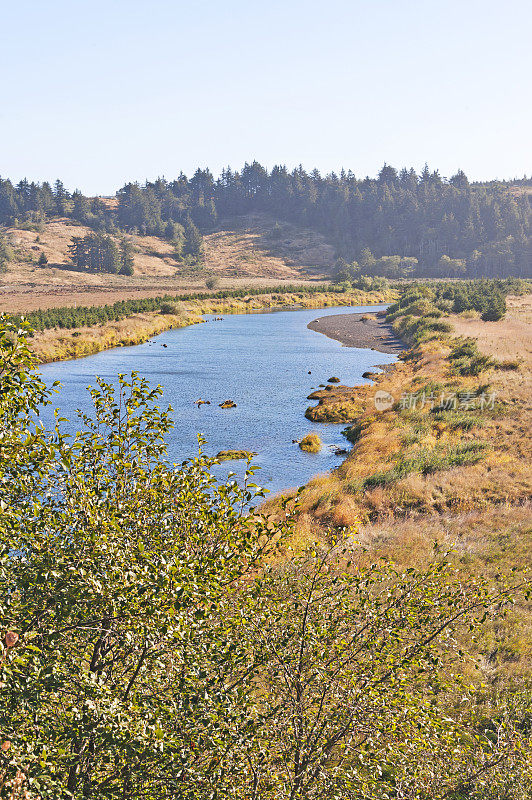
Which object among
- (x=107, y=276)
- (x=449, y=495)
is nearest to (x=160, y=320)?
(x=107, y=276)

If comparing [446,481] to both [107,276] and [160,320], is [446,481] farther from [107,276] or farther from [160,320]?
[107,276]

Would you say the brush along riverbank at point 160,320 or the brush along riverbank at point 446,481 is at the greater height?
the brush along riverbank at point 160,320

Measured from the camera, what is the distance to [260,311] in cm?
11381

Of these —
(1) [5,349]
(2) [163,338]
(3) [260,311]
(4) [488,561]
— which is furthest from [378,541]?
(3) [260,311]

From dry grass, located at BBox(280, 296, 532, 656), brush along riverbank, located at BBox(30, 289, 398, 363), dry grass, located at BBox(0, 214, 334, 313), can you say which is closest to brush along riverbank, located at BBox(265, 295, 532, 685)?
dry grass, located at BBox(280, 296, 532, 656)

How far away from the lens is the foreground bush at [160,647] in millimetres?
5109

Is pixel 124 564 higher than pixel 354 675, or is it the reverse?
pixel 124 564

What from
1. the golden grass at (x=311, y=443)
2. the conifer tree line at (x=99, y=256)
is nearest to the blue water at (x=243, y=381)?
the golden grass at (x=311, y=443)

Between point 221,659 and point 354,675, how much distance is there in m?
1.74

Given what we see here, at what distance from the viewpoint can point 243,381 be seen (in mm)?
50000

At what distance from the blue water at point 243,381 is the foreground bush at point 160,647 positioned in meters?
10.3

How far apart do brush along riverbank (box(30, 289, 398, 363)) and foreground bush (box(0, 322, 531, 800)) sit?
1277cm

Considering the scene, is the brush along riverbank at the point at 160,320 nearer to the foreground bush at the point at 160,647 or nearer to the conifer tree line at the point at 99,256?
the foreground bush at the point at 160,647

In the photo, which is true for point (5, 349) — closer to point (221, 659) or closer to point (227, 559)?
point (227, 559)
